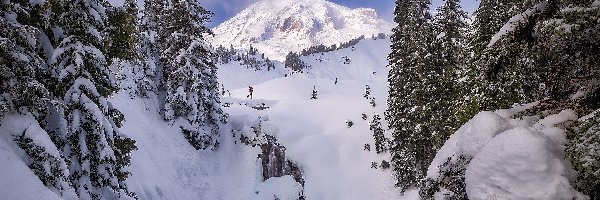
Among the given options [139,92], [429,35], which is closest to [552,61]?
[429,35]

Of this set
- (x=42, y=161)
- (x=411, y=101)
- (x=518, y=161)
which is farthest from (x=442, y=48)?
(x=42, y=161)

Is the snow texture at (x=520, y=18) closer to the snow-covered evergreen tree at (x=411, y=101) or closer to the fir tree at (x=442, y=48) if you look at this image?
the fir tree at (x=442, y=48)

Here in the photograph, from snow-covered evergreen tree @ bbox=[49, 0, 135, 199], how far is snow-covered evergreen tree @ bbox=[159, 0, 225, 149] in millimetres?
13789

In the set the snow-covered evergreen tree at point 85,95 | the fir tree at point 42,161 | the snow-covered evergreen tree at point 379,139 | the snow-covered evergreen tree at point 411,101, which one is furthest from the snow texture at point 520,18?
the snow-covered evergreen tree at point 379,139

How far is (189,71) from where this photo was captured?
24.2 m

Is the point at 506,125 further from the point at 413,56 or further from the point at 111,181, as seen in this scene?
the point at 413,56

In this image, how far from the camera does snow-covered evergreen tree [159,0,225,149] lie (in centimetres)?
2438

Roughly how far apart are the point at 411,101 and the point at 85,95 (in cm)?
1802

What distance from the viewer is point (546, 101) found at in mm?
6293

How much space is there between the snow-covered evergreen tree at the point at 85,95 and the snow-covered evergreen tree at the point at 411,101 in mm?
16117

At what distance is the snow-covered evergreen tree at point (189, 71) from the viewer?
24.4 metres

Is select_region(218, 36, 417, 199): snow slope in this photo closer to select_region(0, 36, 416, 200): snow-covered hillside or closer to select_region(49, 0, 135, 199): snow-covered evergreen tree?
select_region(0, 36, 416, 200): snow-covered hillside

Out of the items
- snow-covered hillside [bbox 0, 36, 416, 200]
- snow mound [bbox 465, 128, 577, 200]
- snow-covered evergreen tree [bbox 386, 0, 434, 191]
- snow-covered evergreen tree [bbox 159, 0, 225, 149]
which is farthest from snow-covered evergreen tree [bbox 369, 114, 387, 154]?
snow mound [bbox 465, 128, 577, 200]

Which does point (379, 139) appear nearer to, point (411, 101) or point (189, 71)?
point (411, 101)
